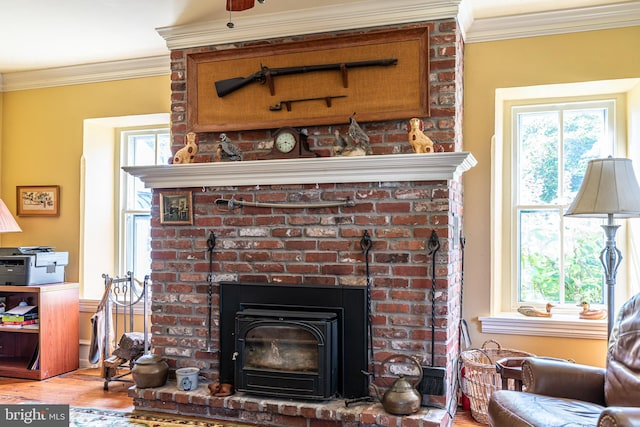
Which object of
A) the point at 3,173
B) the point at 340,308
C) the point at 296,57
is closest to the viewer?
the point at 340,308

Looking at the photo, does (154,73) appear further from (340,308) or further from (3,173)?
(340,308)

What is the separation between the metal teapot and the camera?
271 centimetres

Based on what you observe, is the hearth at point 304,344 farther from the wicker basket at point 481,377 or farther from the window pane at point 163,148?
the window pane at point 163,148

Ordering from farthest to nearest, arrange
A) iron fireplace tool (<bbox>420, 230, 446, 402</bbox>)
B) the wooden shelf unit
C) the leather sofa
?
the wooden shelf unit, iron fireplace tool (<bbox>420, 230, 446, 402</bbox>), the leather sofa

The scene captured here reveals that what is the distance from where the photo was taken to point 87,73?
443cm

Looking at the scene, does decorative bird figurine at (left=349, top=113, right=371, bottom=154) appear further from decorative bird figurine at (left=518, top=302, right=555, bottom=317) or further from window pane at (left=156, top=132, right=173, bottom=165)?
window pane at (left=156, top=132, right=173, bottom=165)

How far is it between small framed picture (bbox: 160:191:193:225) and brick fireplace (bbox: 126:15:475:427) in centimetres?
4

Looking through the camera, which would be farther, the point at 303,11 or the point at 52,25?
the point at 52,25

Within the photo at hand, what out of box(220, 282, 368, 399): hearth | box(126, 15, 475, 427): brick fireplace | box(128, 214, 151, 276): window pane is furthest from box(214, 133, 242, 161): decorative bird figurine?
box(128, 214, 151, 276): window pane

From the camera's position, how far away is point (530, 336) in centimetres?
339

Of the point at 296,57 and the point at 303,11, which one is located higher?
the point at 303,11

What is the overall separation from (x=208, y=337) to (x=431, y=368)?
4.62ft

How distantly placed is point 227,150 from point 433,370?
5.88ft

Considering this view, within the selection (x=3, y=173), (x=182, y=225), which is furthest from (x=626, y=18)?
(x=3, y=173)
